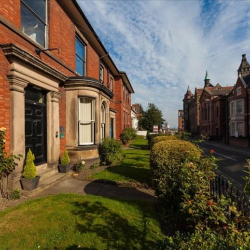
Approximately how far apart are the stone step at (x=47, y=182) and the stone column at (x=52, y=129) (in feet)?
1.81

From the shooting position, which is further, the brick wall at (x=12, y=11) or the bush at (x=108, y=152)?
the bush at (x=108, y=152)

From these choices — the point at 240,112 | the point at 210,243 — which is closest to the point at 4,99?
the point at 210,243

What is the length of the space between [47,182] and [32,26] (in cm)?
552

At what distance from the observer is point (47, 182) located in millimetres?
5637

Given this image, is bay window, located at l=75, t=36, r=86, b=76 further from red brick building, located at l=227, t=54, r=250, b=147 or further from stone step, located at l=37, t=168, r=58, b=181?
red brick building, located at l=227, t=54, r=250, b=147

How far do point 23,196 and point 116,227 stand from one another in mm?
2959

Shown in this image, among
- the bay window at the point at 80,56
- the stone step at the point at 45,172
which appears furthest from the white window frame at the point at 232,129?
the stone step at the point at 45,172

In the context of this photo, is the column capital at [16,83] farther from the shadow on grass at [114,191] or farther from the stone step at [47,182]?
the shadow on grass at [114,191]

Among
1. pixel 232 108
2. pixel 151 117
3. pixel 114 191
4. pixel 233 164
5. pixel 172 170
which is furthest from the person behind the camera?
pixel 151 117

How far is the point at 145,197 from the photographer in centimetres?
501

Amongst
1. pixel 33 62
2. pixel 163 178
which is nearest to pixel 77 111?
pixel 33 62

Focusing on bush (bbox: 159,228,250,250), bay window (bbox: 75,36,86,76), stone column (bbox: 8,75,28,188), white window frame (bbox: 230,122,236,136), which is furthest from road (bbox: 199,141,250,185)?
white window frame (bbox: 230,122,236,136)

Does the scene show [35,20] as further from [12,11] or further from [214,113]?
[214,113]

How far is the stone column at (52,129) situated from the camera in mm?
6711
